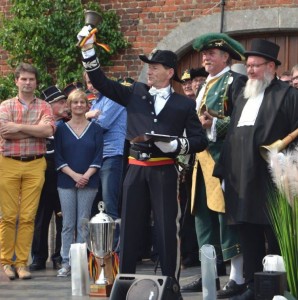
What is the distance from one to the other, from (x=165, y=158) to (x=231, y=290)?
126 centimetres

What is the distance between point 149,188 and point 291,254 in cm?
177

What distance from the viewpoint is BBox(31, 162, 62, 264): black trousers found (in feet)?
33.4

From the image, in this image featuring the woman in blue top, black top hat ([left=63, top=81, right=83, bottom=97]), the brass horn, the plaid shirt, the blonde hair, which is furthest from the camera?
black top hat ([left=63, top=81, right=83, bottom=97])

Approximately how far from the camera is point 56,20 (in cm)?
1381

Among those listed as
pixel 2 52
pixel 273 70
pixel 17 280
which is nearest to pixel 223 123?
pixel 273 70

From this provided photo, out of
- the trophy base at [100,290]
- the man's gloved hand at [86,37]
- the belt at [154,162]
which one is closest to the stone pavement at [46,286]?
the trophy base at [100,290]

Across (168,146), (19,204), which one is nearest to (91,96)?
(19,204)

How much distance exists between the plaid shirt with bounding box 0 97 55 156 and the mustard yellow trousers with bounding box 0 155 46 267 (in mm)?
96

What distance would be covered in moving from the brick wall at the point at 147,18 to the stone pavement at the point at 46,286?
4.31 metres

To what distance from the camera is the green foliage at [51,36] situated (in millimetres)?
13648

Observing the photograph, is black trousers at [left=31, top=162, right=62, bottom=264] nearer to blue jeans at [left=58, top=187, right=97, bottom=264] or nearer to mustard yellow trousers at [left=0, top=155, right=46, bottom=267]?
blue jeans at [left=58, top=187, right=97, bottom=264]

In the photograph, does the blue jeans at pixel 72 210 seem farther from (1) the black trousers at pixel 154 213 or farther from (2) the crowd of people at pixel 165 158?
(1) the black trousers at pixel 154 213

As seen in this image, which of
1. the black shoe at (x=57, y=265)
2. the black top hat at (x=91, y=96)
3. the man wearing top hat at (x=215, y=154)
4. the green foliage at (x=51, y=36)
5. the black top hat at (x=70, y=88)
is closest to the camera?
the man wearing top hat at (x=215, y=154)

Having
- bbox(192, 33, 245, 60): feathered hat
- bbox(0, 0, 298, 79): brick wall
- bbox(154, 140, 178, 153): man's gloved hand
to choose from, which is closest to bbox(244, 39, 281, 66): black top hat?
bbox(192, 33, 245, 60): feathered hat
